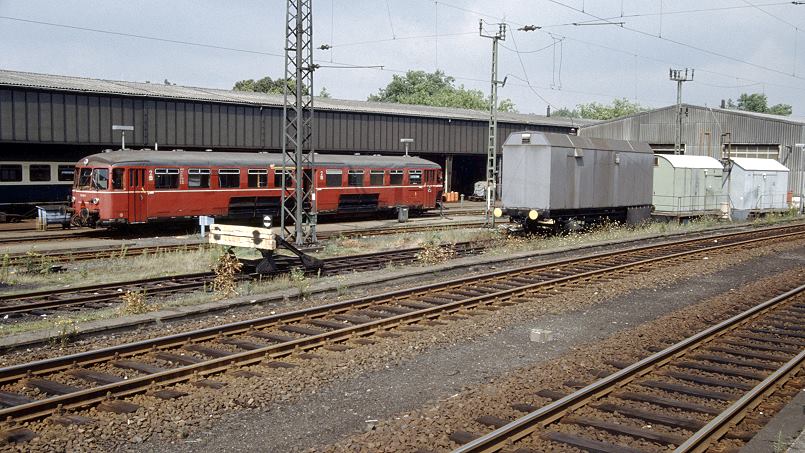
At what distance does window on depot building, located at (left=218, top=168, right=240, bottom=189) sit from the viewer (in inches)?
1037

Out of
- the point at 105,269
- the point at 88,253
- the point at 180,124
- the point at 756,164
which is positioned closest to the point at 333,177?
the point at 180,124

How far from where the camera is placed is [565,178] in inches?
920

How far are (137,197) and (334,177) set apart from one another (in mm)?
8825

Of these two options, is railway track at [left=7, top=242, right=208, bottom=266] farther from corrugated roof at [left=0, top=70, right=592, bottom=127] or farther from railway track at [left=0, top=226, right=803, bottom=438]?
corrugated roof at [left=0, top=70, right=592, bottom=127]

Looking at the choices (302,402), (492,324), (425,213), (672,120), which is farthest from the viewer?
(672,120)

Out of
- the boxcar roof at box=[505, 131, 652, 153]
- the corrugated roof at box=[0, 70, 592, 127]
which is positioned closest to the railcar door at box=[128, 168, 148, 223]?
the corrugated roof at box=[0, 70, 592, 127]

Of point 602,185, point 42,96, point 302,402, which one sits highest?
point 42,96

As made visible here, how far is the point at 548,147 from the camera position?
22828mm

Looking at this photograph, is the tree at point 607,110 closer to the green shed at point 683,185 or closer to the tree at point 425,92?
the tree at point 425,92

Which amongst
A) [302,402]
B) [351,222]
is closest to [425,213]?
[351,222]

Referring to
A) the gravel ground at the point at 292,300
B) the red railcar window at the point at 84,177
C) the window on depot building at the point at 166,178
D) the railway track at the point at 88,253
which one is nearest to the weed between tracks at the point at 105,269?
the railway track at the point at 88,253

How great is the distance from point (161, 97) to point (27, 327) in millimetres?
23522

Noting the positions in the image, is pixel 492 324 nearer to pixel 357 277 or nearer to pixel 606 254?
pixel 357 277

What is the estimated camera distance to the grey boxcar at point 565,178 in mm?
23031
